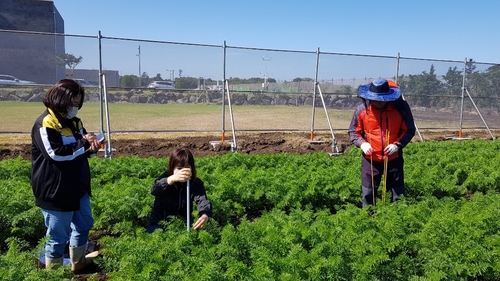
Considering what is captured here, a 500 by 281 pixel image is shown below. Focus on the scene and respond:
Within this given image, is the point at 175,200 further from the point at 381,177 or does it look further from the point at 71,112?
the point at 381,177

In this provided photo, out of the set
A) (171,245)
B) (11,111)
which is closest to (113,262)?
(171,245)

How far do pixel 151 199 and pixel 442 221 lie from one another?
11.2 feet

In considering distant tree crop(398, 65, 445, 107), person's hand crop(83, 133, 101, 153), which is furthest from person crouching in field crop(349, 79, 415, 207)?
distant tree crop(398, 65, 445, 107)

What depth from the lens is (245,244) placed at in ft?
13.3

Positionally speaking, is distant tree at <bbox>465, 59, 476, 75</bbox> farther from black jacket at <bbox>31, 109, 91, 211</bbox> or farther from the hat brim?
black jacket at <bbox>31, 109, 91, 211</bbox>

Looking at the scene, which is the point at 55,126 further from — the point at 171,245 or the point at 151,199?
the point at 151,199

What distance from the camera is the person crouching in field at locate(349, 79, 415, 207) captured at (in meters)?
5.33

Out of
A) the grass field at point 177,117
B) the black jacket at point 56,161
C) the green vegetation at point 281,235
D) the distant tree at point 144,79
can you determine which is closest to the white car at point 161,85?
the distant tree at point 144,79

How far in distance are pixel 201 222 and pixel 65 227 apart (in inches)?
51.2

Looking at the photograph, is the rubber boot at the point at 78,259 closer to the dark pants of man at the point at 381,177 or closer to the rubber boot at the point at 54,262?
the rubber boot at the point at 54,262

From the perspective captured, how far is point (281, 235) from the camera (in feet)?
13.7

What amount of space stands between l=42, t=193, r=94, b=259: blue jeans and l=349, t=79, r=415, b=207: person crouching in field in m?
3.39

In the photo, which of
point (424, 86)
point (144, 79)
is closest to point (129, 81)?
point (144, 79)

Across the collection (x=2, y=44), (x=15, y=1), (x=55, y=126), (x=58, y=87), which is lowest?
(x=55, y=126)
